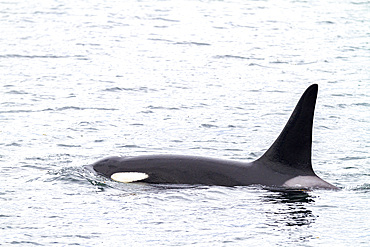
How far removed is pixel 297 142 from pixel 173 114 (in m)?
7.23

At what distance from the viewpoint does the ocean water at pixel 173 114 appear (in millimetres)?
10336

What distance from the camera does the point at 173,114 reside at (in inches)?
725

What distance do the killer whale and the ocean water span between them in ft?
0.60

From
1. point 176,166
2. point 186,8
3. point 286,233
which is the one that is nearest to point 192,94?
point 176,166

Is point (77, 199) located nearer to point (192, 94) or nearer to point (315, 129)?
point (315, 129)

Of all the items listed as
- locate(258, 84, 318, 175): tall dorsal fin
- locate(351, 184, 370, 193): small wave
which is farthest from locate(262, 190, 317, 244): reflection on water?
locate(351, 184, 370, 193): small wave

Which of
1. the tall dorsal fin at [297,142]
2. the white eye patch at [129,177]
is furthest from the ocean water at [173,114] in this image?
the tall dorsal fin at [297,142]

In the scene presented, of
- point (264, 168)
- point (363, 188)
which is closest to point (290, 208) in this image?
point (264, 168)

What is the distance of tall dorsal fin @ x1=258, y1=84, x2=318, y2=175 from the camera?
1124 cm

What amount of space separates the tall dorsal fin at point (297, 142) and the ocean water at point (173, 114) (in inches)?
19.6

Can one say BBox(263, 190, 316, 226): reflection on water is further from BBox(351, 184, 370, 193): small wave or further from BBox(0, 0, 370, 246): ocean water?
BBox(351, 184, 370, 193): small wave

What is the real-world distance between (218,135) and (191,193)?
507 centimetres

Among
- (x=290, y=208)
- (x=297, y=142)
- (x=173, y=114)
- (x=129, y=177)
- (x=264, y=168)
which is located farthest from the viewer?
(x=173, y=114)

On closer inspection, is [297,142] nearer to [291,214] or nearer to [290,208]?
[290,208]
